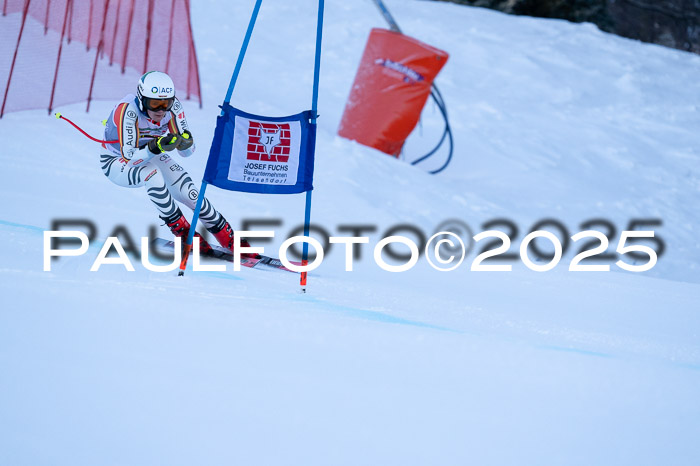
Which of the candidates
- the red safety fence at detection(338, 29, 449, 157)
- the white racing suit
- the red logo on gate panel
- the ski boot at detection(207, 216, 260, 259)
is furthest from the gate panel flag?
the red safety fence at detection(338, 29, 449, 157)

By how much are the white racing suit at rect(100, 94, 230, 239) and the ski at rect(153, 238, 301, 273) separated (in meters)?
0.14

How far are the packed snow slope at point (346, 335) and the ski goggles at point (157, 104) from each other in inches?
35.9

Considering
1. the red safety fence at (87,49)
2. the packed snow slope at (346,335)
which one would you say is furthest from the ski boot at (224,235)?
the red safety fence at (87,49)

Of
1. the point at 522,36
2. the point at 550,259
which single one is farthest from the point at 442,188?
the point at 522,36

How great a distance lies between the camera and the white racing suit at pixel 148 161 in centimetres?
423

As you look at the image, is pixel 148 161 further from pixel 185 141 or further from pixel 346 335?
pixel 346 335

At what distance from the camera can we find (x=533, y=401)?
11.0 feet

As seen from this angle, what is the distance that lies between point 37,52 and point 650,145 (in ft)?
24.0

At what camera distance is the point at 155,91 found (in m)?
4.12

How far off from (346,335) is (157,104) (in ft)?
5.57

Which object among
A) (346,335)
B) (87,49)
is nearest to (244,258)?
(346,335)

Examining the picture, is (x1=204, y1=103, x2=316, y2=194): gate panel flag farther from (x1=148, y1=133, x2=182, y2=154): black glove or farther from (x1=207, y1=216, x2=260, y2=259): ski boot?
(x1=207, y1=216, x2=260, y2=259): ski boot

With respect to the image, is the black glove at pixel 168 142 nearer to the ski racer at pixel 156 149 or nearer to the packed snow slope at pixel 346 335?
the ski racer at pixel 156 149

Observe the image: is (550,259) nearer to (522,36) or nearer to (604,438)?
(604,438)
